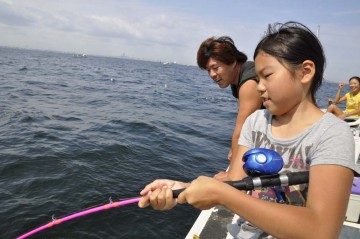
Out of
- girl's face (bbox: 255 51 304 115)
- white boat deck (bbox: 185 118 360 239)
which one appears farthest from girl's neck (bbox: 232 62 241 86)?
girl's face (bbox: 255 51 304 115)

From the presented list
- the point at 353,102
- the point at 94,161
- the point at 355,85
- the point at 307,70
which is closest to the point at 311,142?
the point at 307,70

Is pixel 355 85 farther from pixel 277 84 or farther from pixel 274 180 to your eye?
pixel 274 180

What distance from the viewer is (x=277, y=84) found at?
1.86m

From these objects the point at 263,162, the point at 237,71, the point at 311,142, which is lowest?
the point at 263,162

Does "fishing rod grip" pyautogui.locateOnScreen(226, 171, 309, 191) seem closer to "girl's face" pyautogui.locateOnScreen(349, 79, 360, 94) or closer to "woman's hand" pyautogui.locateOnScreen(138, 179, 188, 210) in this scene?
"woman's hand" pyautogui.locateOnScreen(138, 179, 188, 210)

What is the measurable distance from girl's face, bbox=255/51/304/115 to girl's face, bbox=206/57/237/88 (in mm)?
1862

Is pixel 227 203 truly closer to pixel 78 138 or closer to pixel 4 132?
pixel 78 138

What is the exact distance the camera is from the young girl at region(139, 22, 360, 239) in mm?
1491

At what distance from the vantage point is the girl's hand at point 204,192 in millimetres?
1575

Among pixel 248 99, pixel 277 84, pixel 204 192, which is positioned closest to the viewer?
pixel 204 192

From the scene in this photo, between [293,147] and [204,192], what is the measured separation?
2.47 feet

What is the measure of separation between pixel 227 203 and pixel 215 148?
33.6ft

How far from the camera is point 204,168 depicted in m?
9.39

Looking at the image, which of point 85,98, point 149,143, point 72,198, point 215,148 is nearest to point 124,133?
point 149,143
